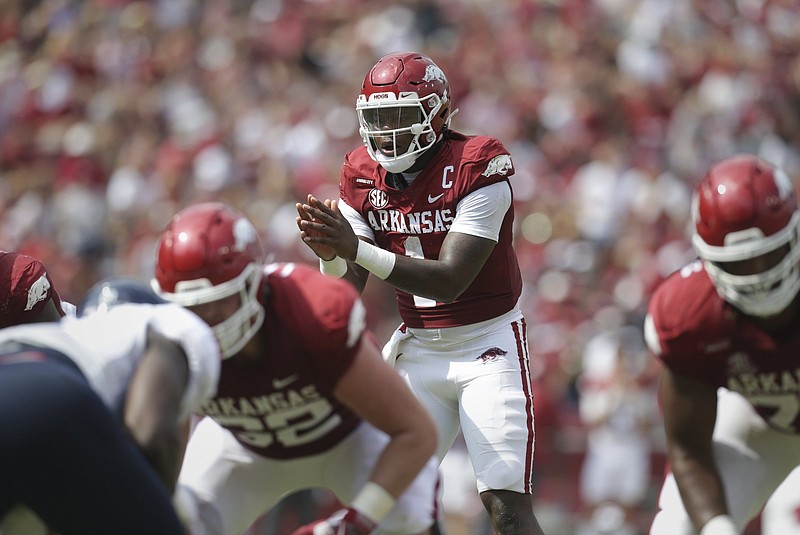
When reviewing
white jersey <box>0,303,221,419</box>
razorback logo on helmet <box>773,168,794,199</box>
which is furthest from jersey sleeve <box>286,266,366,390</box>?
razorback logo on helmet <box>773,168,794,199</box>

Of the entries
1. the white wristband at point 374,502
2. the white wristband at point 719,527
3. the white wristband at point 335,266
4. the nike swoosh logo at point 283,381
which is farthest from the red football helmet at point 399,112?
the white wristband at point 719,527

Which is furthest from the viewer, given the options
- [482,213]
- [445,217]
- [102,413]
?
[445,217]

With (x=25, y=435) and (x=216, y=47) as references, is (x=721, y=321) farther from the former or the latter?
(x=216, y=47)

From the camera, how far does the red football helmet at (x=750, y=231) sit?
3.68 m

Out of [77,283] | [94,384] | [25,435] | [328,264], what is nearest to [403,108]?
[328,264]

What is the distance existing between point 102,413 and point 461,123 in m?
9.35

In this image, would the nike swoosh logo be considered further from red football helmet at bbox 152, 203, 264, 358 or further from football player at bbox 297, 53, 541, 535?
football player at bbox 297, 53, 541, 535

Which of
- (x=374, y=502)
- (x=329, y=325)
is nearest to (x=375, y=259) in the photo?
(x=329, y=325)

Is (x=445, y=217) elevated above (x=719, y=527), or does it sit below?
above

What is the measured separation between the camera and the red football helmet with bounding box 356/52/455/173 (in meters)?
4.98

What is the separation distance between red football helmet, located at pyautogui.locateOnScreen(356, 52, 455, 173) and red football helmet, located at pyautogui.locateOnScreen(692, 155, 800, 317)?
149 centimetres

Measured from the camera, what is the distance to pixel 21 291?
4773mm

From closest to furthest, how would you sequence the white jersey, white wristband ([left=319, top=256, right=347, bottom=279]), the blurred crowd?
1. the white jersey
2. white wristband ([left=319, top=256, right=347, bottom=279])
3. the blurred crowd

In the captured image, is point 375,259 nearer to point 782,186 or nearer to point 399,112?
point 399,112
